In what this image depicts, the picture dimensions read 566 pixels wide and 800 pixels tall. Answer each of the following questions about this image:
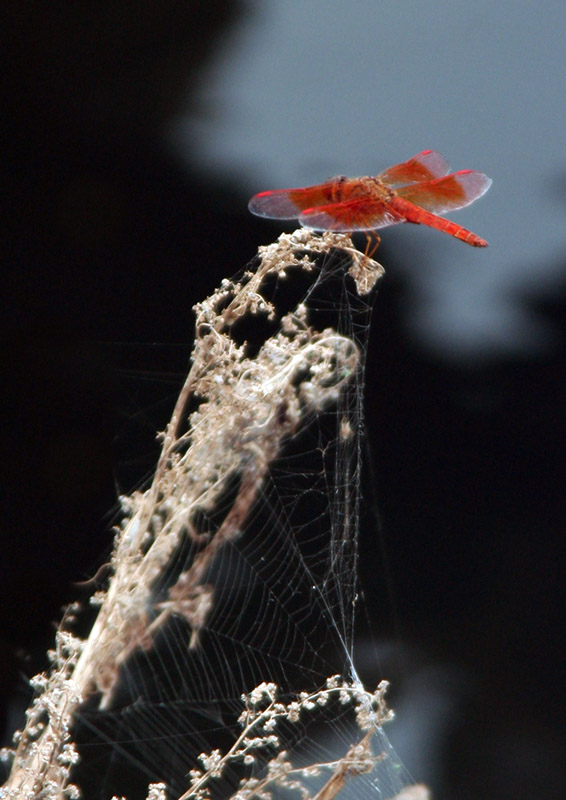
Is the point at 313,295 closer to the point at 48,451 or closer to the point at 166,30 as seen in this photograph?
the point at 48,451

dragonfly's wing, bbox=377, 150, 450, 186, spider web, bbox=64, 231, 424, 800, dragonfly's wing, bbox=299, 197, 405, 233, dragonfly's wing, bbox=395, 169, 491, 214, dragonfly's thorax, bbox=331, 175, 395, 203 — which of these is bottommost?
spider web, bbox=64, 231, 424, 800

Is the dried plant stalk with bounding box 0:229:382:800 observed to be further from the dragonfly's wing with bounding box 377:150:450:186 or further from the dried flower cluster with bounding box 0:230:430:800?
the dragonfly's wing with bounding box 377:150:450:186

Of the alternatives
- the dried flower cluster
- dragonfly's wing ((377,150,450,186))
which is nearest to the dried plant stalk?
the dried flower cluster

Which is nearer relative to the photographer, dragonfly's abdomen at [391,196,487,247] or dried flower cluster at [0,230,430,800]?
dried flower cluster at [0,230,430,800]

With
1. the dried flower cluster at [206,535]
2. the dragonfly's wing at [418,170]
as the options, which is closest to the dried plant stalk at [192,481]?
the dried flower cluster at [206,535]

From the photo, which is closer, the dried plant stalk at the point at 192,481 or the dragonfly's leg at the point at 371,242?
the dried plant stalk at the point at 192,481

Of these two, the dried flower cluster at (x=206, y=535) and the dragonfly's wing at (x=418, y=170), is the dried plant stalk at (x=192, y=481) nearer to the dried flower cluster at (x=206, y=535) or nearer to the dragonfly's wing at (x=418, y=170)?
the dried flower cluster at (x=206, y=535)

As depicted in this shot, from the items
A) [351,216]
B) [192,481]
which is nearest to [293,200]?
[351,216]

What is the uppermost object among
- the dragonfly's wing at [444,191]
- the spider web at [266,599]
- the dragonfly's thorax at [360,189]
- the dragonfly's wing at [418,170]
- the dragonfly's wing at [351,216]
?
the dragonfly's wing at [418,170]

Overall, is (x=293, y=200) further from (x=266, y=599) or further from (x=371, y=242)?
(x=266, y=599)

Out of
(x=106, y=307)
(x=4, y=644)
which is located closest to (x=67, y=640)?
(x=4, y=644)

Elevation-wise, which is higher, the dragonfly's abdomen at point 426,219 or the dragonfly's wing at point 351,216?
the dragonfly's abdomen at point 426,219
